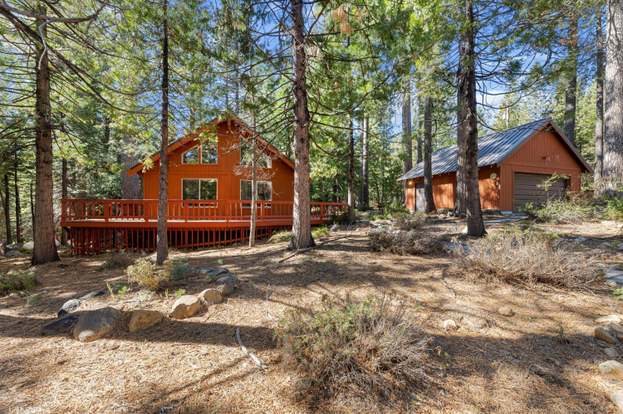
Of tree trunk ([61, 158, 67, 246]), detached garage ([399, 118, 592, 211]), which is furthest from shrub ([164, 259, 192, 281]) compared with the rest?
detached garage ([399, 118, 592, 211])

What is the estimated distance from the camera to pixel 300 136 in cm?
586

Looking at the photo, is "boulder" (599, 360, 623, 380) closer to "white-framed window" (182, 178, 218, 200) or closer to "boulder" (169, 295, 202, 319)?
"boulder" (169, 295, 202, 319)

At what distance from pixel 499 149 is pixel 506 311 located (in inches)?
511

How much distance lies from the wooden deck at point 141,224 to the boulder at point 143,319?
258 inches

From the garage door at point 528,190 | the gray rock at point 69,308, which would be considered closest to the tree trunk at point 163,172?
the gray rock at point 69,308

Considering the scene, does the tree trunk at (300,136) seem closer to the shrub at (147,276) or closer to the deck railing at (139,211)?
the shrub at (147,276)

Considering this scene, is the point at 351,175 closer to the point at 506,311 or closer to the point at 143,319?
the point at 506,311

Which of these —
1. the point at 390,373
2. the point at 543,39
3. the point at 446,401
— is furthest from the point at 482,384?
the point at 543,39

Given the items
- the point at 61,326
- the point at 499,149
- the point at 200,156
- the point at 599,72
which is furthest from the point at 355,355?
the point at 499,149

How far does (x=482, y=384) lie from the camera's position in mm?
2221

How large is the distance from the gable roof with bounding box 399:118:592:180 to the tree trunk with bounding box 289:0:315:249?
10224 millimetres

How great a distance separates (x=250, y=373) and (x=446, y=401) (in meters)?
1.57

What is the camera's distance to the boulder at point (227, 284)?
398cm

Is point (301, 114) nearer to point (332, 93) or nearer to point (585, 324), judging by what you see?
point (332, 93)
